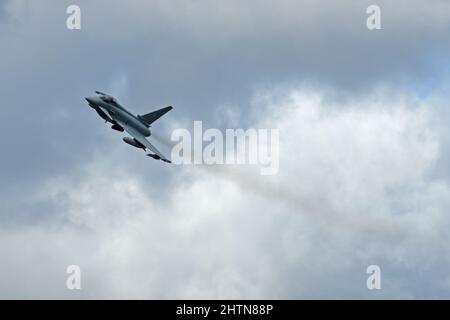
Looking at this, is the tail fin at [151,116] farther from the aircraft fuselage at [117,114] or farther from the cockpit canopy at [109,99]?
the cockpit canopy at [109,99]

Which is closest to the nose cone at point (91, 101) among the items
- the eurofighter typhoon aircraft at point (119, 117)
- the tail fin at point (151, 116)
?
the eurofighter typhoon aircraft at point (119, 117)

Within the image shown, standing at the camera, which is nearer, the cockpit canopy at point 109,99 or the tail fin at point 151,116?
the cockpit canopy at point 109,99

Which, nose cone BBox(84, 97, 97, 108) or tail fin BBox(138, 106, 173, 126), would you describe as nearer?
nose cone BBox(84, 97, 97, 108)

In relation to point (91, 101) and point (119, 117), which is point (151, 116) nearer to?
point (119, 117)

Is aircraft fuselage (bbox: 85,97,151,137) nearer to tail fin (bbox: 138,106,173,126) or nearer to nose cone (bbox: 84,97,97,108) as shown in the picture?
nose cone (bbox: 84,97,97,108)

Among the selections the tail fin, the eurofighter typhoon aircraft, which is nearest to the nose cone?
the eurofighter typhoon aircraft

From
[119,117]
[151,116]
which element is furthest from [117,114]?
[151,116]

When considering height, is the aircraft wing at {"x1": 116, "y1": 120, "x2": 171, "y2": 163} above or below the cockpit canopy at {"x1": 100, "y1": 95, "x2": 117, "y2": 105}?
below

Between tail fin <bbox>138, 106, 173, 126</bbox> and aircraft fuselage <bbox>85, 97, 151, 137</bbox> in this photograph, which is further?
tail fin <bbox>138, 106, 173, 126</bbox>

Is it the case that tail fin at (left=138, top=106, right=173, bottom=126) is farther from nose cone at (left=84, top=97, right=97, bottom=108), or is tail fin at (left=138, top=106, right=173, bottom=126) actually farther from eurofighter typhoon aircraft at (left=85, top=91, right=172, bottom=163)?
nose cone at (left=84, top=97, right=97, bottom=108)

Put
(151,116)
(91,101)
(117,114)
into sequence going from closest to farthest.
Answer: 1. (91,101)
2. (117,114)
3. (151,116)

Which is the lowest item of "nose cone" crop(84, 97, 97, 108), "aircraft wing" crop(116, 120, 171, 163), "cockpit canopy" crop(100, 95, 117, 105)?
"aircraft wing" crop(116, 120, 171, 163)
